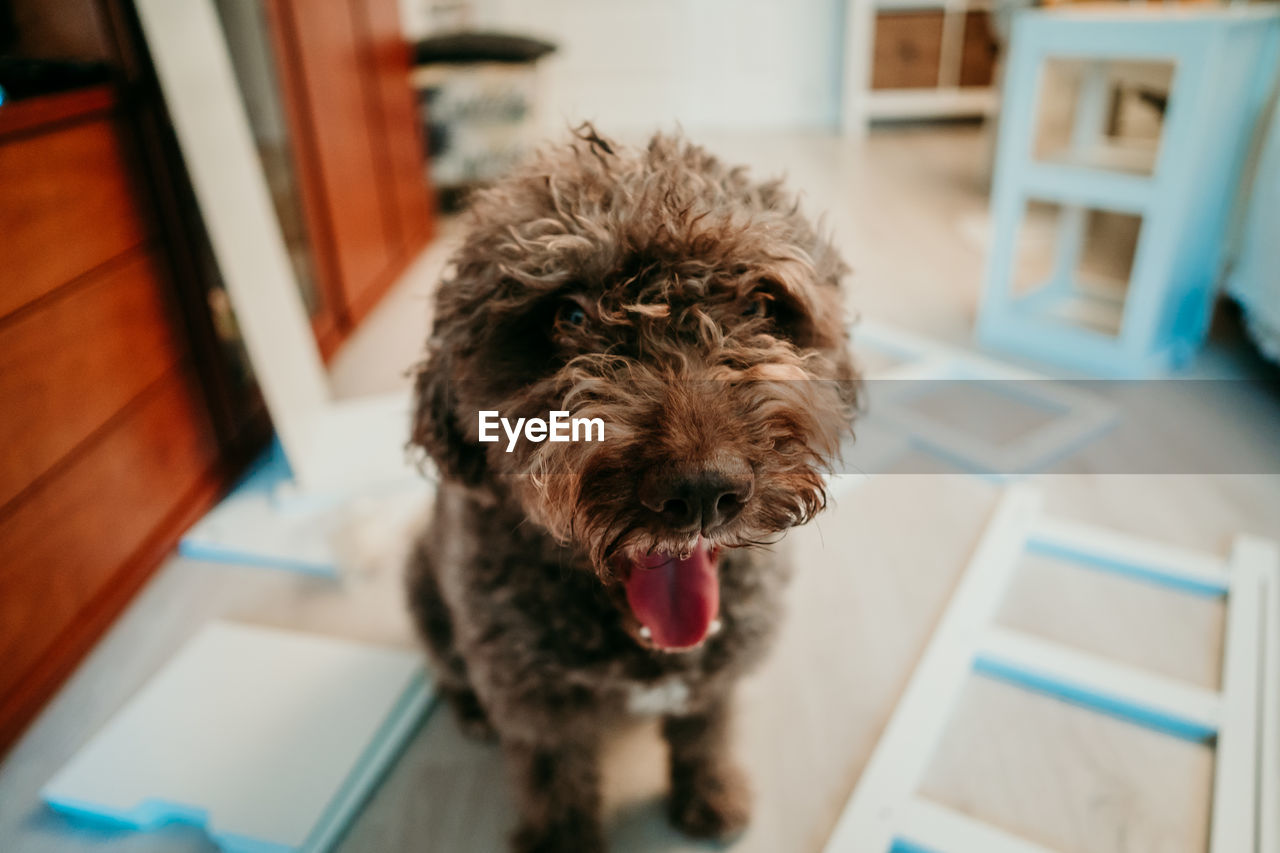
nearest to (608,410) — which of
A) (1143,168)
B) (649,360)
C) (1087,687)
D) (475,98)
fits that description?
(649,360)

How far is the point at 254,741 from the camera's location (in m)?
1.50

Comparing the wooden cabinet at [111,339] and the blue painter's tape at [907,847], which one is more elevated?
the wooden cabinet at [111,339]

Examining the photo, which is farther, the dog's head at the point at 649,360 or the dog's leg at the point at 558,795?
the dog's leg at the point at 558,795

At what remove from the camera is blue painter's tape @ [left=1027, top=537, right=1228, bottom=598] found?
1788 millimetres

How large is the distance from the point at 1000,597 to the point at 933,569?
0.17 m

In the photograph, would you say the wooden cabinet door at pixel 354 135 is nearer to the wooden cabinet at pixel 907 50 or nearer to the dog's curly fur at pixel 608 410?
the dog's curly fur at pixel 608 410

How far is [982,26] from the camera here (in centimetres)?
605

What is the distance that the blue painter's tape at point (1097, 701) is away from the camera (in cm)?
146

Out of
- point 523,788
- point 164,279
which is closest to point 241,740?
point 523,788

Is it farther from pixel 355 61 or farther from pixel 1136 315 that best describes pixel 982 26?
pixel 355 61

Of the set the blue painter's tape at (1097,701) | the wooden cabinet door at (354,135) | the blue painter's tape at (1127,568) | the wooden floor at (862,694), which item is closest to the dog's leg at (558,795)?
the wooden floor at (862,694)

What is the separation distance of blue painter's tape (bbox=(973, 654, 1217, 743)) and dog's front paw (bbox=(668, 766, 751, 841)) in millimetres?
628

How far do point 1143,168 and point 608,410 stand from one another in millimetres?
2645

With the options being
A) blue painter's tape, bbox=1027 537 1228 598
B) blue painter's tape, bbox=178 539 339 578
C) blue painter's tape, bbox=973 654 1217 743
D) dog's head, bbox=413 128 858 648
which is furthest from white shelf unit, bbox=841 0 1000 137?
dog's head, bbox=413 128 858 648
